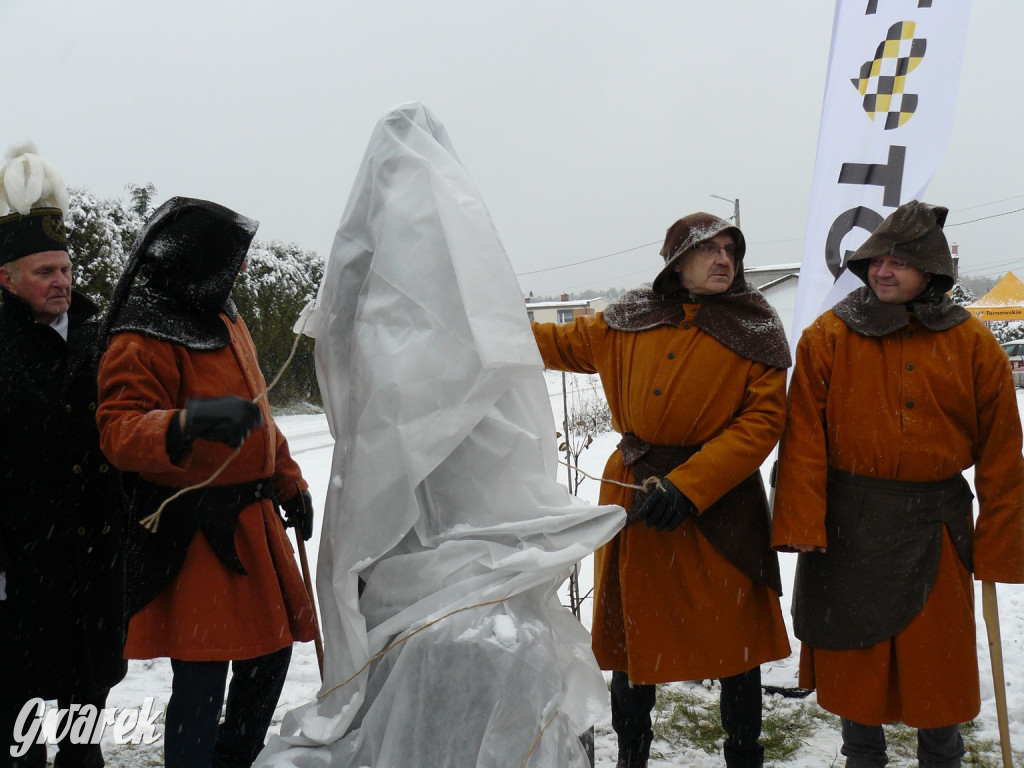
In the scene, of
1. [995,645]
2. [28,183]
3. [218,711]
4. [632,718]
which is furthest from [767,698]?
[28,183]

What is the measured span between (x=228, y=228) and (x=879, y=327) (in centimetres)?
186

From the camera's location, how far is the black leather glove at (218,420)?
1.77 m

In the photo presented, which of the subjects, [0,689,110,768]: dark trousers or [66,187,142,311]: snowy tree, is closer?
[0,689,110,768]: dark trousers

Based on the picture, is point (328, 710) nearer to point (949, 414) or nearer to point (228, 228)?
point (228, 228)

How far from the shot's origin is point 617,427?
2701 mm

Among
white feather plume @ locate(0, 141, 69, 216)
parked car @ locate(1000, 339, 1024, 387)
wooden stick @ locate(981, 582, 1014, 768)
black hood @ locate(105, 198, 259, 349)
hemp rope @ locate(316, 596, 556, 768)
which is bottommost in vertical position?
parked car @ locate(1000, 339, 1024, 387)

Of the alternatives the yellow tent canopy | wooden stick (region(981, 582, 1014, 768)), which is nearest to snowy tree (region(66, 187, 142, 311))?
wooden stick (region(981, 582, 1014, 768))

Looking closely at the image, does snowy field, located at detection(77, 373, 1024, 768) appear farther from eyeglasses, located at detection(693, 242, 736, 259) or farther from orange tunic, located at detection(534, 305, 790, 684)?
eyeglasses, located at detection(693, 242, 736, 259)

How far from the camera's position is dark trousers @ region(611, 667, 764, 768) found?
7.98 ft

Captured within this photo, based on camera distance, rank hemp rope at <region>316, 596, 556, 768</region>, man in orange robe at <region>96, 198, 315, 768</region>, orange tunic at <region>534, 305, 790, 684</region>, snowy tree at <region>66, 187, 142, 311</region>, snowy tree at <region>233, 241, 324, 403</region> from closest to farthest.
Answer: hemp rope at <region>316, 596, 556, 768</region> < man in orange robe at <region>96, 198, 315, 768</region> < orange tunic at <region>534, 305, 790, 684</region> < snowy tree at <region>66, 187, 142, 311</region> < snowy tree at <region>233, 241, 324, 403</region>

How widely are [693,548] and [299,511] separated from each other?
123 centimetres

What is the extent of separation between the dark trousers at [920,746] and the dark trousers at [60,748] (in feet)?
7.48

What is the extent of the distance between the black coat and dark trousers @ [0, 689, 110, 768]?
0.06 m

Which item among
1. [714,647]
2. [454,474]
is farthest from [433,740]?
[714,647]
